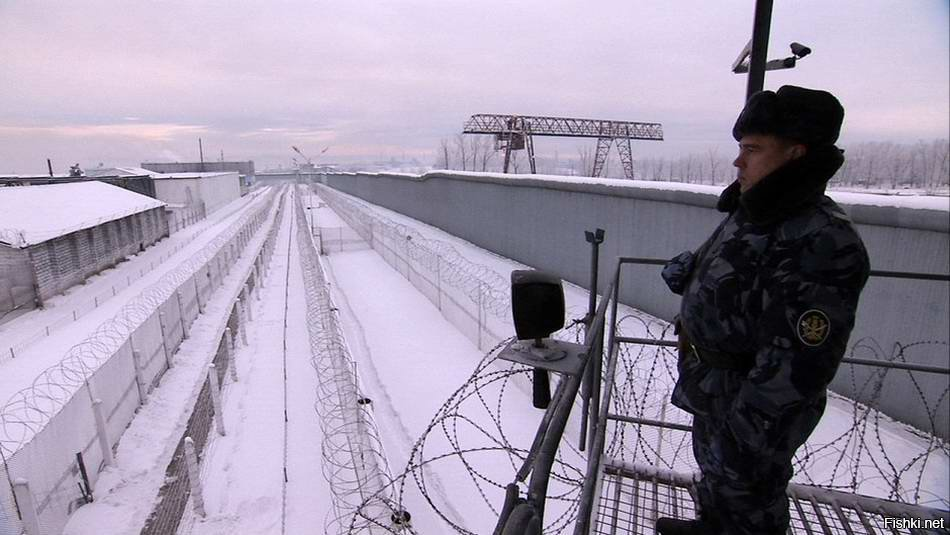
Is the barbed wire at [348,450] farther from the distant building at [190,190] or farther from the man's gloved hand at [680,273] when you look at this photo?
the distant building at [190,190]

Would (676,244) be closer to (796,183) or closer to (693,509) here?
(693,509)

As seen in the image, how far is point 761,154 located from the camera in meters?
1.59

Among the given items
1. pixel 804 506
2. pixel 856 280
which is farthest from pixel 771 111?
pixel 804 506

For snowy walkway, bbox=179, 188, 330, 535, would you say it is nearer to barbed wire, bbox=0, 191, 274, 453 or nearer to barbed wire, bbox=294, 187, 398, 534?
barbed wire, bbox=294, 187, 398, 534

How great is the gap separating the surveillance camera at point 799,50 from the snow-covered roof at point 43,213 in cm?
888

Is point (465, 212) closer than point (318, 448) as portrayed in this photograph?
No

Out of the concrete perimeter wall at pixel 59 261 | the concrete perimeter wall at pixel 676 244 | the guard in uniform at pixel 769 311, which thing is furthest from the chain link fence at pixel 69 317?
the concrete perimeter wall at pixel 676 244

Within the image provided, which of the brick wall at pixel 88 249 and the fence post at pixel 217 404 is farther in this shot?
the brick wall at pixel 88 249

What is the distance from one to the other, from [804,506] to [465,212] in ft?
53.9

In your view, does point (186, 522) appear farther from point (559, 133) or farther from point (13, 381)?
point (559, 133)

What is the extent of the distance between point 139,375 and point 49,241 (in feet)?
8.80

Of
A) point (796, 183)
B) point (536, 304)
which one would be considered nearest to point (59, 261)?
point (536, 304)

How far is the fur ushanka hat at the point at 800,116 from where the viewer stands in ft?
4.87

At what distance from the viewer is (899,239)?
482cm
